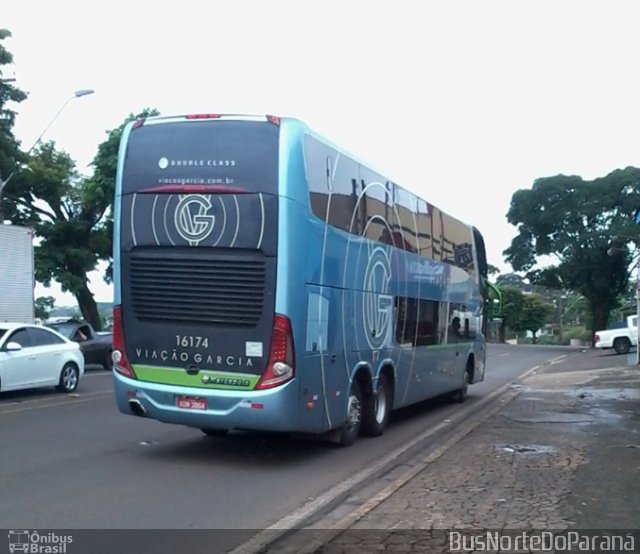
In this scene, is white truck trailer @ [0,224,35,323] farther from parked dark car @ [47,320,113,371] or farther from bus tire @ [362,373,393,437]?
bus tire @ [362,373,393,437]

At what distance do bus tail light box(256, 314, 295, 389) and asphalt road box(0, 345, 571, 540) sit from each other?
109 centimetres

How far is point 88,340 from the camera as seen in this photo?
26094mm

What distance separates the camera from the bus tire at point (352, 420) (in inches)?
437

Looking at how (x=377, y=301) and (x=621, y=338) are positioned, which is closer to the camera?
(x=377, y=301)

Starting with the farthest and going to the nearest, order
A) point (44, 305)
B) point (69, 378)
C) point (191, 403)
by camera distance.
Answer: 1. point (44, 305)
2. point (69, 378)
3. point (191, 403)

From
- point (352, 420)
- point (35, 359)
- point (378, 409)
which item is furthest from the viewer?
point (35, 359)

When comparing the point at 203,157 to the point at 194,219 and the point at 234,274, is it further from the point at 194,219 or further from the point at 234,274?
the point at 234,274

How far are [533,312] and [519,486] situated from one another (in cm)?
6998

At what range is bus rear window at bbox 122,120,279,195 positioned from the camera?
370 inches

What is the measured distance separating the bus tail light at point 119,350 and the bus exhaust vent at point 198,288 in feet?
1.00

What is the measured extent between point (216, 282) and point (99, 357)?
1788 cm

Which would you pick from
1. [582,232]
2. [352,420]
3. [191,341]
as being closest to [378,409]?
[352,420]

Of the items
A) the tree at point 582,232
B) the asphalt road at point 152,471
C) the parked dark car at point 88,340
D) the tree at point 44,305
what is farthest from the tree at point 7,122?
the tree at point 582,232

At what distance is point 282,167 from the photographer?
30.6 feet
